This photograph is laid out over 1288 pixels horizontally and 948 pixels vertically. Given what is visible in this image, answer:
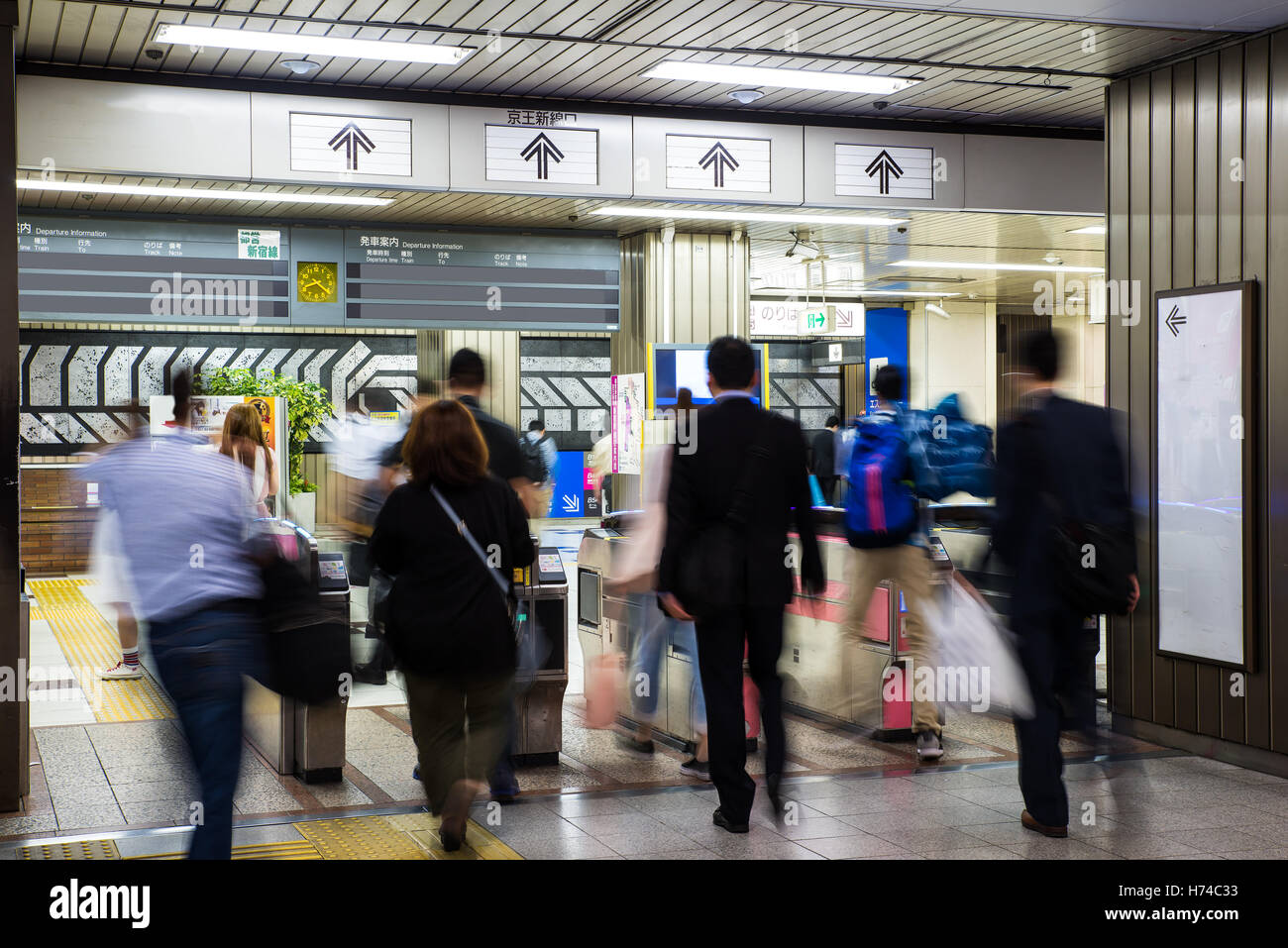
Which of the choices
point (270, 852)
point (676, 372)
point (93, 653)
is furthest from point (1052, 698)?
point (93, 653)

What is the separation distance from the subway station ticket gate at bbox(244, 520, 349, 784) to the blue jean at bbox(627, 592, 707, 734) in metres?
1.42

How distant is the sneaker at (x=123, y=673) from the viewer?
766 centimetres

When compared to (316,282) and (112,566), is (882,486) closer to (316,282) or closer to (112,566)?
(112,566)

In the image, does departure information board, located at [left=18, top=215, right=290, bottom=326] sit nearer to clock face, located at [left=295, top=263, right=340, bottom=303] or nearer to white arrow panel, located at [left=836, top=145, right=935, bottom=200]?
clock face, located at [left=295, top=263, right=340, bottom=303]

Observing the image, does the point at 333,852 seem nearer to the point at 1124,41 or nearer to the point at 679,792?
the point at 679,792

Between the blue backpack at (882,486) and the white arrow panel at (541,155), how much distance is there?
229cm

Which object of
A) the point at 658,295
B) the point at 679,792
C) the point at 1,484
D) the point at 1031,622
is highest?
the point at 658,295

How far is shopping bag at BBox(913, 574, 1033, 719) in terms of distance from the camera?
5.83 m

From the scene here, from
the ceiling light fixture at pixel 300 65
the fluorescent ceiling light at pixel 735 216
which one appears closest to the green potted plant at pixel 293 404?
the fluorescent ceiling light at pixel 735 216

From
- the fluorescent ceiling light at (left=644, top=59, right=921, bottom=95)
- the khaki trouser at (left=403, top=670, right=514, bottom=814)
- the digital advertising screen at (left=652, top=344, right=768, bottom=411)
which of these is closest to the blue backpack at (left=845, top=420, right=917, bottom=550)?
the fluorescent ceiling light at (left=644, top=59, right=921, bottom=95)

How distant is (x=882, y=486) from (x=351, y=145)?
324 centimetres
